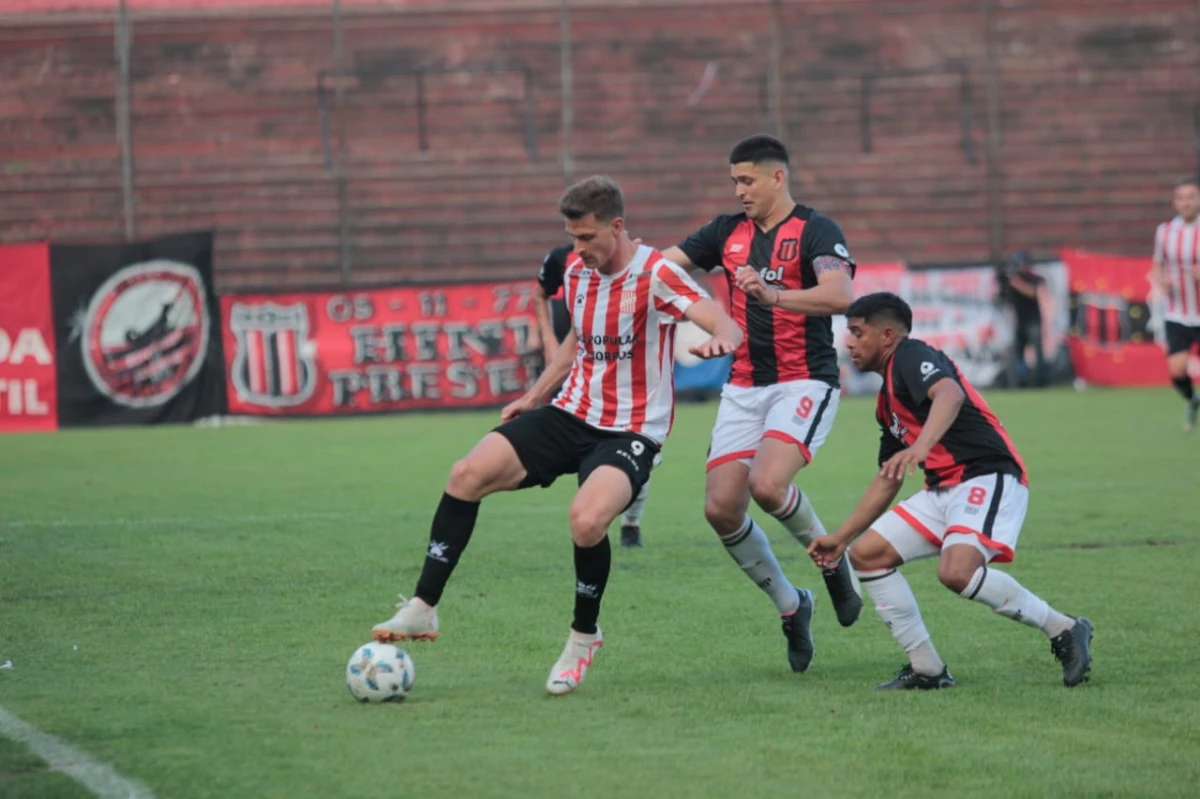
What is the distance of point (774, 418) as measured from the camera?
745cm

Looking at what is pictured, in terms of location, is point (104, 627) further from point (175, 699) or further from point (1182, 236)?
point (1182, 236)

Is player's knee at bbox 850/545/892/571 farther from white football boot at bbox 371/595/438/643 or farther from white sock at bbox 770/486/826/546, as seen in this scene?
white football boot at bbox 371/595/438/643

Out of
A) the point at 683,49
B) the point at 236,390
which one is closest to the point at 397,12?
the point at 683,49

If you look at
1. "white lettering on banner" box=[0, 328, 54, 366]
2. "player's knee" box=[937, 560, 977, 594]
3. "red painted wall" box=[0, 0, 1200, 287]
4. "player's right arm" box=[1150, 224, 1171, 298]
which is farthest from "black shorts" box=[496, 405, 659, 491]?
"red painted wall" box=[0, 0, 1200, 287]

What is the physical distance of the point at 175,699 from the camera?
5.98 metres

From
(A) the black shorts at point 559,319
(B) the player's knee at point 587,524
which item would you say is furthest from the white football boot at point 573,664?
(A) the black shorts at point 559,319

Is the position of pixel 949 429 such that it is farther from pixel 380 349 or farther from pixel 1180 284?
pixel 380 349

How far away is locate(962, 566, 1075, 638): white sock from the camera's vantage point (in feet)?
20.7

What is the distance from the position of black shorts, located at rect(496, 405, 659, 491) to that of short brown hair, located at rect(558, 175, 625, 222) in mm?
804

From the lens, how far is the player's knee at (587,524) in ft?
20.6

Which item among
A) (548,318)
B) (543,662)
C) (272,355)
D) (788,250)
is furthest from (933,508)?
(272,355)

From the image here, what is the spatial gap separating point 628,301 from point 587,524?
3.06 feet

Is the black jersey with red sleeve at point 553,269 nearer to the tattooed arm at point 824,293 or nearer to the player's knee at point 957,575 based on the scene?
the tattooed arm at point 824,293

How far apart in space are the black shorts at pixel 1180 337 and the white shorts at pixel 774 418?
1009cm
